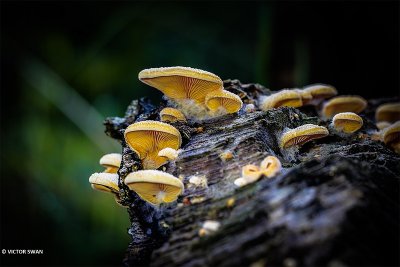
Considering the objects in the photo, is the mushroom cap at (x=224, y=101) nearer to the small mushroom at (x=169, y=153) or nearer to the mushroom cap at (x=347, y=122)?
the small mushroom at (x=169, y=153)

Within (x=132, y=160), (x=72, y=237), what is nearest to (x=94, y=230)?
(x=72, y=237)

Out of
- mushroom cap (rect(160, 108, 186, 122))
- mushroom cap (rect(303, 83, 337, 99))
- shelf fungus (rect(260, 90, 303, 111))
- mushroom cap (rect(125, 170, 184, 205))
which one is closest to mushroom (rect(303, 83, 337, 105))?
mushroom cap (rect(303, 83, 337, 99))

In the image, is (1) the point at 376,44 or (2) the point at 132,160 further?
(1) the point at 376,44

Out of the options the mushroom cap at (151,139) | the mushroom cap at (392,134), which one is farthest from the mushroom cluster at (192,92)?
the mushroom cap at (392,134)

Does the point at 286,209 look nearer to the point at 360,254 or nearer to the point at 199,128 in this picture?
the point at 360,254

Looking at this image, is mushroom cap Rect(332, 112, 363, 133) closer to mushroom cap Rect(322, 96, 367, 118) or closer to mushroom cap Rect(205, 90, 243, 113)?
mushroom cap Rect(322, 96, 367, 118)

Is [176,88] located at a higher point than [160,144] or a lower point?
higher
